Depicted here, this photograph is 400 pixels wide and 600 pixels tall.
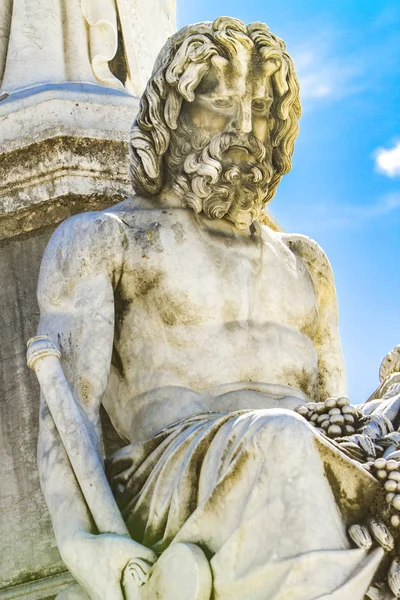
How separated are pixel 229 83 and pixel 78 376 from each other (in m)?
1.55

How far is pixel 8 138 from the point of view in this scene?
1001 centimetres

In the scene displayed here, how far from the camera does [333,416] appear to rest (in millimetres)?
8000

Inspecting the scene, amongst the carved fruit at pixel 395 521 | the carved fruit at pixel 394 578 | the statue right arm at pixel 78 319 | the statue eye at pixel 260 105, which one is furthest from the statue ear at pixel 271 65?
the carved fruit at pixel 394 578

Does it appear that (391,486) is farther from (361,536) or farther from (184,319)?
(184,319)

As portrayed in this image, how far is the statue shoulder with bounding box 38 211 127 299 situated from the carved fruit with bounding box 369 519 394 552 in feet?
6.12

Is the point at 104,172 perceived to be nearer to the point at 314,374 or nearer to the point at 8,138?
the point at 8,138

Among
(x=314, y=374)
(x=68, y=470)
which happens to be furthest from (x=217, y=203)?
(x=68, y=470)

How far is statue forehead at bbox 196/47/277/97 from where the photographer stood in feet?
28.6

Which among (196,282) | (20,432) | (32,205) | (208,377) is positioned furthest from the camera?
(32,205)

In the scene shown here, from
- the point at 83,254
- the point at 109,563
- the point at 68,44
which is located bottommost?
the point at 109,563

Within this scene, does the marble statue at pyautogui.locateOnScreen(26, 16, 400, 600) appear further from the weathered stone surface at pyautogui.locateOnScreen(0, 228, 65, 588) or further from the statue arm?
the weathered stone surface at pyautogui.locateOnScreen(0, 228, 65, 588)

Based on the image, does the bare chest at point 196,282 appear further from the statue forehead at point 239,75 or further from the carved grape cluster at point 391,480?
the carved grape cluster at point 391,480

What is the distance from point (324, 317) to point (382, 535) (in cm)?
214

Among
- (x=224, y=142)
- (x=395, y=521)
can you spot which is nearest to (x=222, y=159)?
(x=224, y=142)
